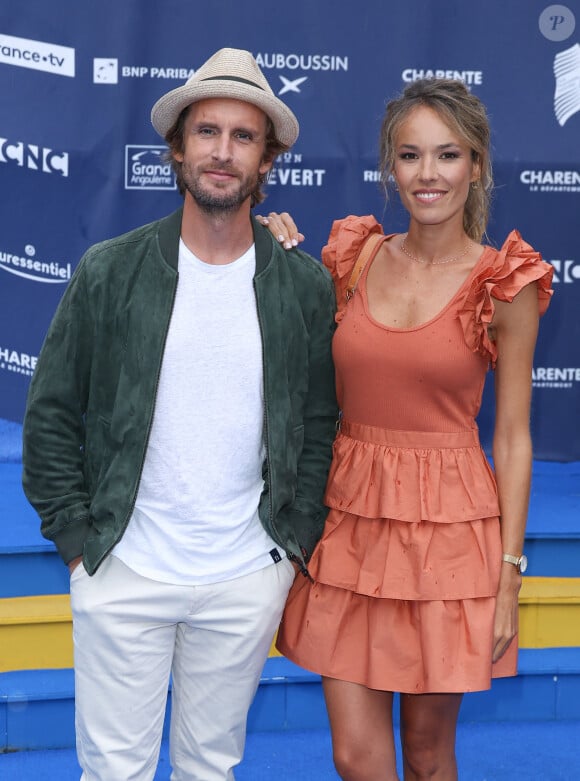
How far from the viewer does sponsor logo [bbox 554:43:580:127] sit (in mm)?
4715

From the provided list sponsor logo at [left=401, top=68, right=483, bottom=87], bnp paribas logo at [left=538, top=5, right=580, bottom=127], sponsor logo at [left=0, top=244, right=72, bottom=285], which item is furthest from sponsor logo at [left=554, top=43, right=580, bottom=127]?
sponsor logo at [left=0, top=244, right=72, bottom=285]

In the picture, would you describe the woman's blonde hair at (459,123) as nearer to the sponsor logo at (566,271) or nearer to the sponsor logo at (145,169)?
the sponsor logo at (145,169)

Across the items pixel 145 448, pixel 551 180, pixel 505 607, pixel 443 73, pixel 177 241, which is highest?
pixel 443 73

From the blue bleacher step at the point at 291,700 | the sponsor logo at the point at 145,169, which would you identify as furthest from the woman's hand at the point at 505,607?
the sponsor logo at the point at 145,169

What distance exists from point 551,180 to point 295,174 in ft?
3.63

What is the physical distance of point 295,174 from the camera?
4.68m

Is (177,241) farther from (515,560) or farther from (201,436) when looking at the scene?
(515,560)

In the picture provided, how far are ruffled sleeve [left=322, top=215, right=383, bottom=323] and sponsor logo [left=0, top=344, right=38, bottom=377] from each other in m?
2.27

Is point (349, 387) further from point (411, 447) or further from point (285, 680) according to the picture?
point (285, 680)

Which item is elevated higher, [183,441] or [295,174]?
[295,174]

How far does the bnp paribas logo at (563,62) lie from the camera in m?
4.69

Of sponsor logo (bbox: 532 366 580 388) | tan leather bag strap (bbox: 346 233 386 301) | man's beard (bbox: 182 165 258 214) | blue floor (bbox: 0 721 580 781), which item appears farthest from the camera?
sponsor logo (bbox: 532 366 580 388)

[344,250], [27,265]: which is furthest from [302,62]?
[344,250]

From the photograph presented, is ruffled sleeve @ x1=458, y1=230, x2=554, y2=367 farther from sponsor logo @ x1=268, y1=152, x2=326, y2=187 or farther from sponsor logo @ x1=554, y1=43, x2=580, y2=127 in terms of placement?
sponsor logo @ x1=554, y1=43, x2=580, y2=127
